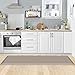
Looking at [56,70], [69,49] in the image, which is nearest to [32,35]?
[69,49]

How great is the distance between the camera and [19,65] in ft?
7.30

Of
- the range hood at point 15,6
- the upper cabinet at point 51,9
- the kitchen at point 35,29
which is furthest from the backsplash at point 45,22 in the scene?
the range hood at point 15,6

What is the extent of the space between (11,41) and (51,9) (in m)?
1.57

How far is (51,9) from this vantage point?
21.7 ft

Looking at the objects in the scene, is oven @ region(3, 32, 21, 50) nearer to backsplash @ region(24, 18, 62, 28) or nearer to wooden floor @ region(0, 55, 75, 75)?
backsplash @ region(24, 18, 62, 28)

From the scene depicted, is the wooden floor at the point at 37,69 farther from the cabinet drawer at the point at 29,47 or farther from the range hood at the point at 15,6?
the range hood at the point at 15,6

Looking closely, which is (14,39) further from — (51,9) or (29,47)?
(51,9)

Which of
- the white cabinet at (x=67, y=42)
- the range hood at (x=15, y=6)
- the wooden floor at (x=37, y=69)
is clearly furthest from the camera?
the range hood at (x=15, y=6)

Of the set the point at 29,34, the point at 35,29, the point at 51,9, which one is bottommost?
the point at 29,34

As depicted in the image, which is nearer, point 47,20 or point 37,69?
point 37,69

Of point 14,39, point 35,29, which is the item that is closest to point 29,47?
point 14,39

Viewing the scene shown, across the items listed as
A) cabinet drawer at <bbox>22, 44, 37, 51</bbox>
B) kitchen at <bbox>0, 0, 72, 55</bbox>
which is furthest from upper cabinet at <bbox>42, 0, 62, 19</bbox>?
cabinet drawer at <bbox>22, 44, 37, 51</bbox>

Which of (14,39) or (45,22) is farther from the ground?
(45,22)

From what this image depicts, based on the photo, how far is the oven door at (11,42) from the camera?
19.7ft
